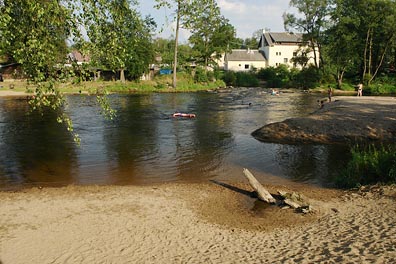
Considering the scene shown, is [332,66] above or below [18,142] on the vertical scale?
above

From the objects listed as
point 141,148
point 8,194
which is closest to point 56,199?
point 8,194

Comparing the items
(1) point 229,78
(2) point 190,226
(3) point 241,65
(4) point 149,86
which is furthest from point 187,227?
(3) point 241,65

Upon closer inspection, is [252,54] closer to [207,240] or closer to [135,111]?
[135,111]

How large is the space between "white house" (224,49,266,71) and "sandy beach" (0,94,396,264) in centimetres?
8931

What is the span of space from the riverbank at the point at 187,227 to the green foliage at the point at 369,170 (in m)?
1.04

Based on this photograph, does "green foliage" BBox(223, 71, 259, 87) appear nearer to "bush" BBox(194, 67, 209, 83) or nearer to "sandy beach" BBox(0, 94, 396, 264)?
"bush" BBox(194, 67, 209, 83)

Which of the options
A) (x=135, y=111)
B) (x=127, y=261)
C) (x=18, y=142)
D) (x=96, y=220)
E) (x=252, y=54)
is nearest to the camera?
(x=127, y=261)

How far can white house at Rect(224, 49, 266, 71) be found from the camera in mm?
100688

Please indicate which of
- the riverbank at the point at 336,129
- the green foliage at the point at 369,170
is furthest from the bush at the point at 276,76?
the green foliage at the point at 369,170

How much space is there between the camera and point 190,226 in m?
10.3

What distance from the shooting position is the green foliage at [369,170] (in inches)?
525

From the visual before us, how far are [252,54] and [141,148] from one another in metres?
86.8

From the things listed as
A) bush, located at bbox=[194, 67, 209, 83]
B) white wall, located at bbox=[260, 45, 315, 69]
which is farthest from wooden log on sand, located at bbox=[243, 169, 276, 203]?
white wall, located at bbox=[260, 45, 315, 69]

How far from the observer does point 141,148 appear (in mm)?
21156
